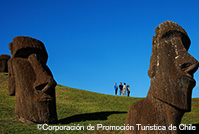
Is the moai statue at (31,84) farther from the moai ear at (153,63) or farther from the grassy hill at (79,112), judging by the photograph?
the moai ear at (153,63)

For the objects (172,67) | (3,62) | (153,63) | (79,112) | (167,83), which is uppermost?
(3,62)

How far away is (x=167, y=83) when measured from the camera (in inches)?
280

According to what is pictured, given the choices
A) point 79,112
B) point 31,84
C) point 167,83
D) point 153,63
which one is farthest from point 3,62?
point 167,83

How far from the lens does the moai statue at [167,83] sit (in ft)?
22.9

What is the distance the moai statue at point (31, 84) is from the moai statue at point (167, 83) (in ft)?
18.4

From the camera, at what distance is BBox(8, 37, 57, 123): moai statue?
11547 millimetres

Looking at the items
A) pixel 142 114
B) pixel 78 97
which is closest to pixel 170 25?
pixel 142 114

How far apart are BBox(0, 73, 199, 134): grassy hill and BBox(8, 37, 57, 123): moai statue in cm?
69

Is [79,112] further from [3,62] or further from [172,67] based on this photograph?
[3,62]

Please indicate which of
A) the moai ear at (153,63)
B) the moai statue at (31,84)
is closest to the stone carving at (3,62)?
the moai statue at (31,84)

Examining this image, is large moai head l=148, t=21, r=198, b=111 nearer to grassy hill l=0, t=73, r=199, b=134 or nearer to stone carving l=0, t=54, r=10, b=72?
grassy hill l=0, t=73, r=199, b=134

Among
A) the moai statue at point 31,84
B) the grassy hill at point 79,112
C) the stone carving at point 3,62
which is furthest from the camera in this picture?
the stone carving at point 3,62

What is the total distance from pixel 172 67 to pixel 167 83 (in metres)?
0.57

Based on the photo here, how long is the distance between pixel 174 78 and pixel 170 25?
1917 millimetres
